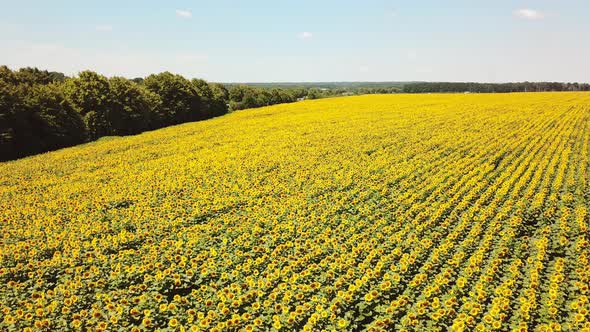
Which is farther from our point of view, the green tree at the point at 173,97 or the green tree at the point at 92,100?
the green tree at the point at 173,97

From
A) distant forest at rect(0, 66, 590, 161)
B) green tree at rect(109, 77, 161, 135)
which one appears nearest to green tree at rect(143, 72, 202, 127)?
distant forest at rect(0, 66, 590, 161)

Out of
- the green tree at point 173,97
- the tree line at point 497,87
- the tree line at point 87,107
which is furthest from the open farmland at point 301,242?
the tree line at point 497,87

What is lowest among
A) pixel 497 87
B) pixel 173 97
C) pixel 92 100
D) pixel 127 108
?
pixel 127 108

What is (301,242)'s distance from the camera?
10.8m

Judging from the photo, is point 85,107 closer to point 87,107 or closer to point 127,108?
→ point 87,107

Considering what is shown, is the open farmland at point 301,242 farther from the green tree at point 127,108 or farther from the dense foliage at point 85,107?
the green tree at point 127,108

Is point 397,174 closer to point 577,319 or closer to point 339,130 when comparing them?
point 577,319

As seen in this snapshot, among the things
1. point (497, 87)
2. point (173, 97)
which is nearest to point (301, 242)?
point (173, 97)

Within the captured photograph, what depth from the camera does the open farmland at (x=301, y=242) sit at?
24.2ft

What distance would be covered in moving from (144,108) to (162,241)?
127ft

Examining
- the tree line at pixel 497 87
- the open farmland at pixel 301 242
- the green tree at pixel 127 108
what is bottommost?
the open farmland at pixel 301 242

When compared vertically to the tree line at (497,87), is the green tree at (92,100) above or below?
below

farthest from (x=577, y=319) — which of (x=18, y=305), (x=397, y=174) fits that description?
(x=397, y=174)

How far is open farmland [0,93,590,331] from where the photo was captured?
7383 mm
